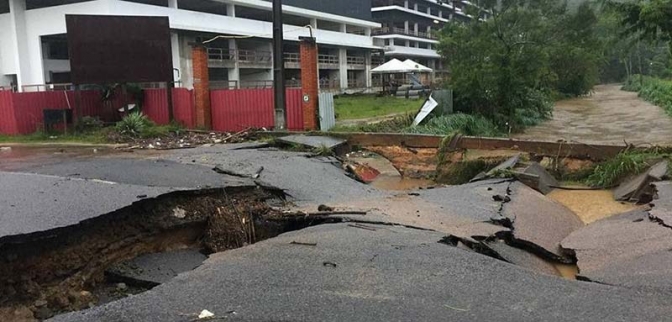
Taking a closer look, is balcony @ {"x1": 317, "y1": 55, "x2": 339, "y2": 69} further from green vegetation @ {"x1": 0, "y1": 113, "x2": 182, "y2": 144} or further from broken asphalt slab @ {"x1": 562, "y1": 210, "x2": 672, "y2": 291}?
broken asphalt slab @ {"x1": 562, "y1": 210, "x2": 672, "y2": 291}

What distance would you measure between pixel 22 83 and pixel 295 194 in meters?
30.0

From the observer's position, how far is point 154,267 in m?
6.05

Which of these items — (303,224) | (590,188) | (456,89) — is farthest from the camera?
(456,89)

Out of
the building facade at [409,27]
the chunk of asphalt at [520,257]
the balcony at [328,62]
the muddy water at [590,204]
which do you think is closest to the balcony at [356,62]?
the balcony at [328,62]

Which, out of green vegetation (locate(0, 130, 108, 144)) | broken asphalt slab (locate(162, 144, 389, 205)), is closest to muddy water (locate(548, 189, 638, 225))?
broken asphalt slab (locate(162, 144, 389, 205))

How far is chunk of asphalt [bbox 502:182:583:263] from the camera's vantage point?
23.2ft

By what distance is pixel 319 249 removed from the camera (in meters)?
5.79

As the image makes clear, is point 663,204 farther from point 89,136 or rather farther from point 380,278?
point 89,136

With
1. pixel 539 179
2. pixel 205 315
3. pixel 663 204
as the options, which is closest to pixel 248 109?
pixel 539 179

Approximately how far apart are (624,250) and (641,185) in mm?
4256

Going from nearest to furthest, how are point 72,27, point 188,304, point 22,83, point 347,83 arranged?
point 188,304 → point 72,27 → point 22,83 → point 347,83

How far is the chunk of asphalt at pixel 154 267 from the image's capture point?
5695 mm

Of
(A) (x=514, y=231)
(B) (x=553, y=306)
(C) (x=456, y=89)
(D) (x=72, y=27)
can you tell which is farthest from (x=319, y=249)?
(C) (x=456, y=89)

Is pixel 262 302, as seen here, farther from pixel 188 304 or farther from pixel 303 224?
pixel 303 224
